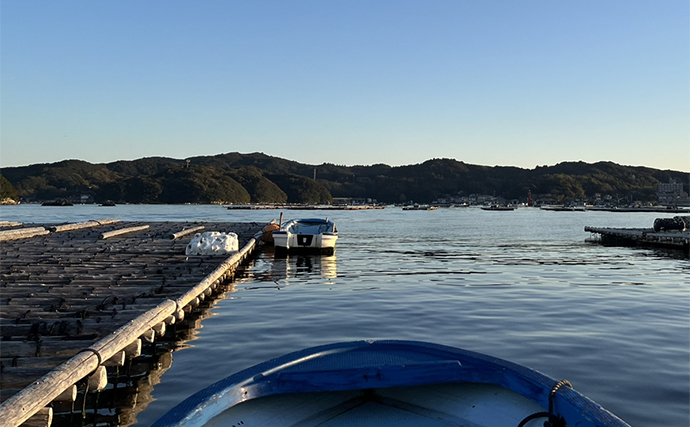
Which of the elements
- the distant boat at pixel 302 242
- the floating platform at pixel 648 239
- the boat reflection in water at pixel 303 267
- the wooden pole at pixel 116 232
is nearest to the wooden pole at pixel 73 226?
the wooden pole at pixel 116 232

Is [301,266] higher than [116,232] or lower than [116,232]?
lower

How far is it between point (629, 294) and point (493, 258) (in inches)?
581

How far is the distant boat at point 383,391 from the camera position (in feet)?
17.4

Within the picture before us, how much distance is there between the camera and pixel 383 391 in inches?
242

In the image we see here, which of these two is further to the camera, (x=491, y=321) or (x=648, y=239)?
(x=648, y=239)

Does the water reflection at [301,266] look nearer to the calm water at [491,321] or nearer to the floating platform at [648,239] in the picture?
the calm water at [491,321]

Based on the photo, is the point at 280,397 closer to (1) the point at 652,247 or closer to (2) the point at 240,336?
(2) the point at 240,336

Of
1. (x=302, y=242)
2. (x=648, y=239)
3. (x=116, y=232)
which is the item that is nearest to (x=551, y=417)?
(x=302, y=242)

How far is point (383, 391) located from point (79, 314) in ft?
22.6

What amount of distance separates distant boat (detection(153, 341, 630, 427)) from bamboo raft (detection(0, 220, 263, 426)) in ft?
7.76

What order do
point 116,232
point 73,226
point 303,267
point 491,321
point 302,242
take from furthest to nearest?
1. point 73,226
2. point 116,232
3. point 302,242
4. point 303,267
5. point 491,321

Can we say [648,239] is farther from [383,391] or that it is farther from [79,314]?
[383,391]

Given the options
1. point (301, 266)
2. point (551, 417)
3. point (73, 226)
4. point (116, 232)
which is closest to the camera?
point (551, 417)

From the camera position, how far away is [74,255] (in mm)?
22531
